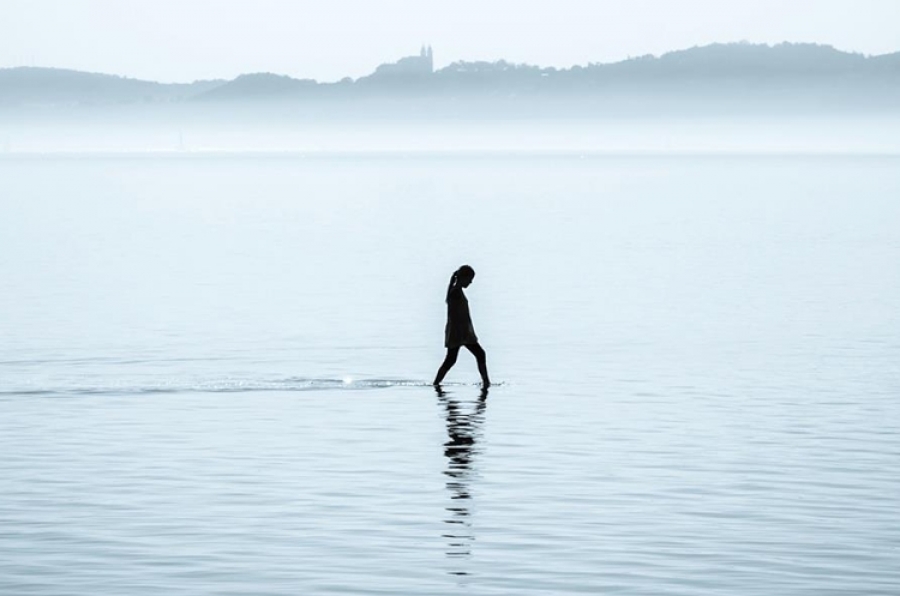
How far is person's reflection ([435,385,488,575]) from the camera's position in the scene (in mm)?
19484

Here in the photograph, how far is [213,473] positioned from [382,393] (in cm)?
898

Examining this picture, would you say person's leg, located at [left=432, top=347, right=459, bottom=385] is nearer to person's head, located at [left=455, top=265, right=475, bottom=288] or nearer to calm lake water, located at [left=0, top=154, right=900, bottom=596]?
calm lake water, located at [left=0, top=154, right=900, bottom=596]

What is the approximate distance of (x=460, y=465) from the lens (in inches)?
950

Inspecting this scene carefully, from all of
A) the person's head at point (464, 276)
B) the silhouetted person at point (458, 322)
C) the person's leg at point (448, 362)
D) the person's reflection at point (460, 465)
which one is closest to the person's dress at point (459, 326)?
the silhouetted person at point (458, 322)

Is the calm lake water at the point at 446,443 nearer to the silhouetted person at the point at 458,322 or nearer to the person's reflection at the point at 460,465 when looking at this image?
the person's reflection at the point at 460,465

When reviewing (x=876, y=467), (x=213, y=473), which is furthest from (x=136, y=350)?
(x=876, y=467)

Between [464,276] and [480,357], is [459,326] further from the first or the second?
[464,276]

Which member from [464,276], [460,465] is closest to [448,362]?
[464,276]

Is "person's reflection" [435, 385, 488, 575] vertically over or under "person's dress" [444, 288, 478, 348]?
under

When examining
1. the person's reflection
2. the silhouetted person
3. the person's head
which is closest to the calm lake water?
the person's reflection

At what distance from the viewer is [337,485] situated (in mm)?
22547

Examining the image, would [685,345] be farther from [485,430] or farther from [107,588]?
[107,588]

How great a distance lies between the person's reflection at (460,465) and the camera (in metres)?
19.5

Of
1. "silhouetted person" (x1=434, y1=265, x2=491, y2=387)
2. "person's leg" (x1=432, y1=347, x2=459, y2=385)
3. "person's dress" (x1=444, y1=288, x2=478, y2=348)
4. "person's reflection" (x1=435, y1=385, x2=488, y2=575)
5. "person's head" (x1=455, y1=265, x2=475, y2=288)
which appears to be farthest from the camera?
"person's leg" (x1=432, y1=347, x2=459, y2=385)
